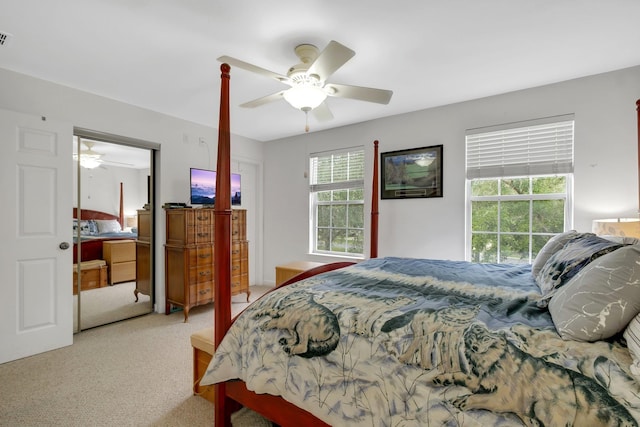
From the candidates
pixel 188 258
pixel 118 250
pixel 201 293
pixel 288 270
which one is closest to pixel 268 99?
pixel 288 270

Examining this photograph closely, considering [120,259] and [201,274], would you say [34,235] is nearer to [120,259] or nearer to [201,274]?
[120,259]

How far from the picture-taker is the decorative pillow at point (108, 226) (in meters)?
3.54

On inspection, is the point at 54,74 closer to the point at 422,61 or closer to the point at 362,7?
the point at 362,7

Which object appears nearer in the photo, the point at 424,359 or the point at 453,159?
the point at 424,359

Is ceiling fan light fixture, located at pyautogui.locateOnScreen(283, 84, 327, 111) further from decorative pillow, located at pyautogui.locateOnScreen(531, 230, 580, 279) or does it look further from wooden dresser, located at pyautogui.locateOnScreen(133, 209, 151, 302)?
wooden dresser, located at pyautogui.locateOnScreen(133, 209, 151, 302)

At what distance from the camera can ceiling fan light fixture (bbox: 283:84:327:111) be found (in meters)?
2.08

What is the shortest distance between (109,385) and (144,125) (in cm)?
275

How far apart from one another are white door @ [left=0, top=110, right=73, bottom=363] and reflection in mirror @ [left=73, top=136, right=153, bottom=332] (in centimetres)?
43

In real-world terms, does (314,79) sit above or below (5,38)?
below

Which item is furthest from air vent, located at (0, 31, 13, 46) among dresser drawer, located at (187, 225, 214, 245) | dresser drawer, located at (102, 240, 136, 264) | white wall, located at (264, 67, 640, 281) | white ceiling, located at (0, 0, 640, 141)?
white wall, located at (264, 67, 640, 281)

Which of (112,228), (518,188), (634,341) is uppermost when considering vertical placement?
(518,188)

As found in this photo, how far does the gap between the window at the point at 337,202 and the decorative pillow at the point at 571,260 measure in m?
2.65

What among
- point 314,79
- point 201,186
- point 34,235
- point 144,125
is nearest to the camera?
point 314,79

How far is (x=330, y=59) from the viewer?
5.92 ft
